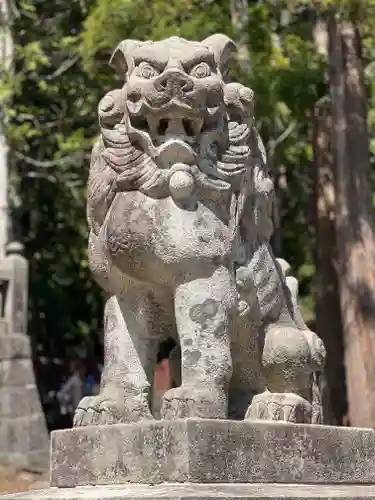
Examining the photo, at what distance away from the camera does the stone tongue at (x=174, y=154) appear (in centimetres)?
423

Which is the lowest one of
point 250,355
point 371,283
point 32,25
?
point 250,355

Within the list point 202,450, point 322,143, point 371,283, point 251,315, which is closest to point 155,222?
point 251,315

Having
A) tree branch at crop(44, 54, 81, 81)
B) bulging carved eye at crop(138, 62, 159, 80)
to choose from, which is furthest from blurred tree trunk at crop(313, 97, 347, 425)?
bulging carved eye at crop(138, 62, 159, 80)

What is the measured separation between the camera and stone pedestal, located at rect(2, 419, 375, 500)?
3.80m

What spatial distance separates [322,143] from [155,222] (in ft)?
33.2

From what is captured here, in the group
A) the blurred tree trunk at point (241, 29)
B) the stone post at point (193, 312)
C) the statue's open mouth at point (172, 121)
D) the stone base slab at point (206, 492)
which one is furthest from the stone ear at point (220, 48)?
the blurred tree trunk at point (241, 29)

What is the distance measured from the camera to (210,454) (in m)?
3.85

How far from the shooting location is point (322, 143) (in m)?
13.9

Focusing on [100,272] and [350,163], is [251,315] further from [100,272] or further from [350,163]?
[350,163]

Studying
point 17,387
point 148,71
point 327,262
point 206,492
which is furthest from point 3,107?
point 206,492

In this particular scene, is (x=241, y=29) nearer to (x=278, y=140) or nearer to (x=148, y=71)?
(x=278, y=140)

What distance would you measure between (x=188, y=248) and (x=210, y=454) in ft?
3.03

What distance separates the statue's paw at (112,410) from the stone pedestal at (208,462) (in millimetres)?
71

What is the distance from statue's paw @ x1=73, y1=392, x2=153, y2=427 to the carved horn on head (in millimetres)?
1625
